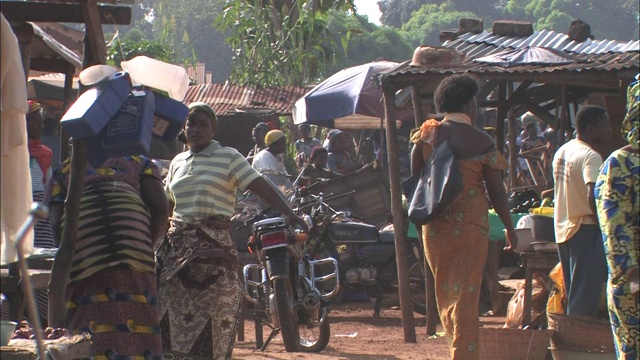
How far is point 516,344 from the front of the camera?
7.89 meters

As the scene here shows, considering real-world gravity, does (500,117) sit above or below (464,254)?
above

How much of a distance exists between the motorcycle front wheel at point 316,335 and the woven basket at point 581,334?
1902 mm

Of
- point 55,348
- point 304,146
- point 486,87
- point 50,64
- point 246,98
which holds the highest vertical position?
point 246,98

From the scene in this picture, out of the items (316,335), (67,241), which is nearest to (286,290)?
(316,335)

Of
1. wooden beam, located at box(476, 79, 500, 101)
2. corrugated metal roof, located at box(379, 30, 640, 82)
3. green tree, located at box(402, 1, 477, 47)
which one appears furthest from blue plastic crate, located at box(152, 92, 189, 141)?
green tree, located at box(402, 1, 477, 47)

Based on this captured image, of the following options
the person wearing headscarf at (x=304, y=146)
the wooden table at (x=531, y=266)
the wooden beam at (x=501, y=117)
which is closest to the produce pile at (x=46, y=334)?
the wooden table at (x=531, y=266)

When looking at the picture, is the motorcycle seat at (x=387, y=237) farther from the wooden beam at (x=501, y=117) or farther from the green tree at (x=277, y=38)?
the green tree at (x=277, y=38)

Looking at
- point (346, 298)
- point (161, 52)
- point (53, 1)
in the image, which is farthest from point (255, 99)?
point (53, 1)

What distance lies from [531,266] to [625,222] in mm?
4194

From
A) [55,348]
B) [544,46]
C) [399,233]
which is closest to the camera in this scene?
[55,348]

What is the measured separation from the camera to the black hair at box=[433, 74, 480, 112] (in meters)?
6.90

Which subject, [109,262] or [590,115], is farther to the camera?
[590,115]

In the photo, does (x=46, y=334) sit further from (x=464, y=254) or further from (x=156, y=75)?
(x=464, y=254)

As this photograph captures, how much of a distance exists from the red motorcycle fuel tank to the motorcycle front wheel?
Answer: 79.1 inches
